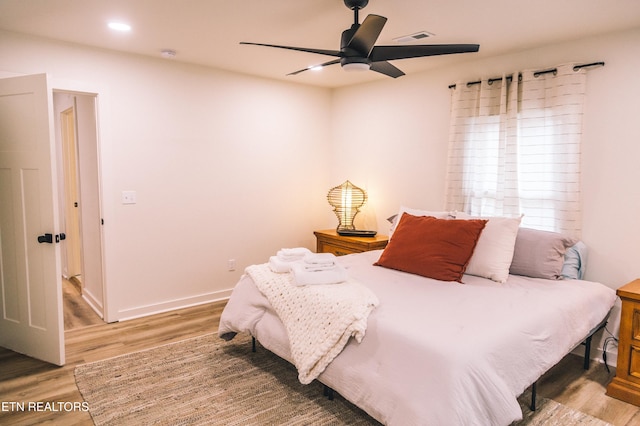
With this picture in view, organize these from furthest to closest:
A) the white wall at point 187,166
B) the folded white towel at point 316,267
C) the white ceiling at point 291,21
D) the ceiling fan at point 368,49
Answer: the white wall at point 187,166 → the folded white towel at point 316,267 → the white ceiling at point 291,21 → the ceiling fan at point 368,49

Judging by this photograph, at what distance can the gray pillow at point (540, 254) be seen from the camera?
2.97 m

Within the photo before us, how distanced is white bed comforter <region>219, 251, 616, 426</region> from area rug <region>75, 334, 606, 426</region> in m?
0.28

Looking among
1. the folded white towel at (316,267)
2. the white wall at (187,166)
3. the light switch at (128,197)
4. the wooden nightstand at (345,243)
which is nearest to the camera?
→ the folded white towel at (316,267)

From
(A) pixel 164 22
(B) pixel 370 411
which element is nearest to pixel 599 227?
(B) pixel 370 411

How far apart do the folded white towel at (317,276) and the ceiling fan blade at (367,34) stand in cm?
134

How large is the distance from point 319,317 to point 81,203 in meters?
3.29

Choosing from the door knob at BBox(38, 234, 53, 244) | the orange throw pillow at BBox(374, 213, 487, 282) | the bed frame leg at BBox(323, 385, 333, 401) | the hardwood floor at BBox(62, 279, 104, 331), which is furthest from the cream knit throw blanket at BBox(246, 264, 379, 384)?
the hardwood floor at BBox(62, 279, 104, 331)

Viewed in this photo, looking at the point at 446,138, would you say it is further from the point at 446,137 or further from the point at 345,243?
the point at 345,243

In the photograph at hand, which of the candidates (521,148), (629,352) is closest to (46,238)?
(521,148)

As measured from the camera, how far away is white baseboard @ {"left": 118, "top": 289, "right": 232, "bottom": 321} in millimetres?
3883

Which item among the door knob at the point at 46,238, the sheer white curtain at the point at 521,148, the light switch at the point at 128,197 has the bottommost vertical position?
the door knob at the point at 46,238

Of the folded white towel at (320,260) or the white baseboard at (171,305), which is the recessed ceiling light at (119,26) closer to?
the folded white towel at (320,260)

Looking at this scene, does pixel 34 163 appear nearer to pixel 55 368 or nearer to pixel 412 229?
pixel 55 368

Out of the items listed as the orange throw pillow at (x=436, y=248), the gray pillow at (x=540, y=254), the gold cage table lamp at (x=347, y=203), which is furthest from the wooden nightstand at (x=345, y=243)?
the gray pillow at (x=540, y=254)
